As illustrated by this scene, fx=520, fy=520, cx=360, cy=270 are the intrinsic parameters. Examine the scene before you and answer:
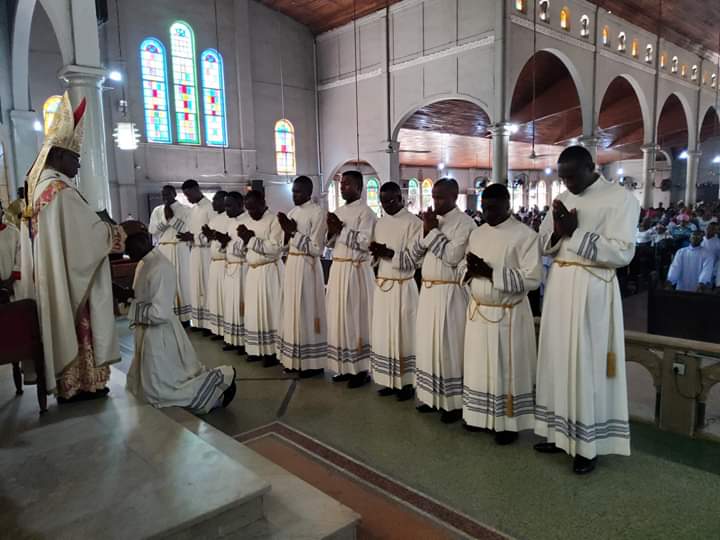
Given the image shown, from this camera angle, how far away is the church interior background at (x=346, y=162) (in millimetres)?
2695

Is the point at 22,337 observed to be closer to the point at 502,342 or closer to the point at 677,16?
the point at 502,342

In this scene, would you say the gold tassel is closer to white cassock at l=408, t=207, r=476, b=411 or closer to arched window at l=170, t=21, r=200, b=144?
white cassock at l=408, t=207, r=476, b=411

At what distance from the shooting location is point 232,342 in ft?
21.3

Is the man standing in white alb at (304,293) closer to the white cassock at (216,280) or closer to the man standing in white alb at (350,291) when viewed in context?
the man standing in white alb at (350,291)

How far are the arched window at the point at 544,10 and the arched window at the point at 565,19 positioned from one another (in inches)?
35.8

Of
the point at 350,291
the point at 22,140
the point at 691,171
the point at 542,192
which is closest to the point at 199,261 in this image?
the point at 350,291

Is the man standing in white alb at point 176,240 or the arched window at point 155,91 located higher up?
the arched window at point 155,91

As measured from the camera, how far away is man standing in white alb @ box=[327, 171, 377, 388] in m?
5.05

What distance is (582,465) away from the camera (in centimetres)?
338

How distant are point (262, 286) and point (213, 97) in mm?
12208

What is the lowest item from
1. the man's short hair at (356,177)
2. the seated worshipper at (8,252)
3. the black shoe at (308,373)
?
the black shoe at (308,373)

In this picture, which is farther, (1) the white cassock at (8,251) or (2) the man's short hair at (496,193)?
(1) the white cassock at (8,251)

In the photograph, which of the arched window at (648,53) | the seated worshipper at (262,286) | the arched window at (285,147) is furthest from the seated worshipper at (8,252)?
the arched window at (648,53)

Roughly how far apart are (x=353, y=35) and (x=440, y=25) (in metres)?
3.82
